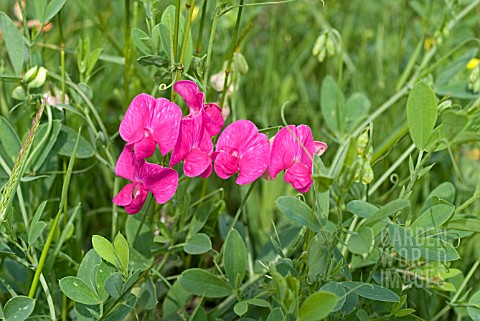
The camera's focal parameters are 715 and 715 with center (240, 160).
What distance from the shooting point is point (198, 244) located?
1.09m

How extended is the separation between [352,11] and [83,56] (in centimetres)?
124

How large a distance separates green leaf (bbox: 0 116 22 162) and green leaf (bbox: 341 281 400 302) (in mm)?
→ 600

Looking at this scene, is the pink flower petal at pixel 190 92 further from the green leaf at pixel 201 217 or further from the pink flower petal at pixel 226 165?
the green leaf at pixel 201 217

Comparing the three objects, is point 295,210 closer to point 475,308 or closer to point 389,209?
point 389,209

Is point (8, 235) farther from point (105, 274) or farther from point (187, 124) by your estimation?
point (187, 124)

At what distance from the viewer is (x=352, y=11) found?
90.8 inches

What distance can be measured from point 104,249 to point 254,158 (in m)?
0.23

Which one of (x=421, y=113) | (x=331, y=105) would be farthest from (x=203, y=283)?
(x=331, y=105)

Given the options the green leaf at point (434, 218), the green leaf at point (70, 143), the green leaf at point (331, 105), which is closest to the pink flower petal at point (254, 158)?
the green leaf at point (434, 218)

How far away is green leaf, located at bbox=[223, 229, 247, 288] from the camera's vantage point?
975mm

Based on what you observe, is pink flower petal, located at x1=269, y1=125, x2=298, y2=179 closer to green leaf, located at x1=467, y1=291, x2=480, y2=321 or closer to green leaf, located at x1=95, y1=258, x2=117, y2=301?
green leaf, located at x1=95, y1=258, x2=117, y2=301

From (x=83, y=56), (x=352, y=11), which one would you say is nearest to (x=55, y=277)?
(x=83, y=56)

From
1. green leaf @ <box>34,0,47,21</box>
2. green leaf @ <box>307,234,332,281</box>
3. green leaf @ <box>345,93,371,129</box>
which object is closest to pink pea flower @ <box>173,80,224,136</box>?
green leaf @ <box>307,234,332,281</box>

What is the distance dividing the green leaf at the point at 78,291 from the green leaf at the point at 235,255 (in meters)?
0.18
